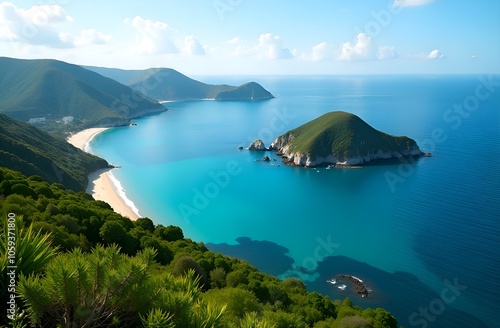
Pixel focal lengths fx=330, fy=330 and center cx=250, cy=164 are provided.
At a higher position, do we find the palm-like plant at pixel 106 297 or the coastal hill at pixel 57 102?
the coastal hill at pixel 57 102

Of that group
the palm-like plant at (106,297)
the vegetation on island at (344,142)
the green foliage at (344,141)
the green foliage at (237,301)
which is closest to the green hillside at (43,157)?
the green foliage at (237,301)

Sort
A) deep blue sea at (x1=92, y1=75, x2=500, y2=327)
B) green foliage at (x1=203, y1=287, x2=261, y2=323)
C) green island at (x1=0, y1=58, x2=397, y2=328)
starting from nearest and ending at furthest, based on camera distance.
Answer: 1. green island at (x1=0, y1=58, x2=397, y2=328)
2. green foliage at (x1=203, y1=287, x2=261, y2=323)
3. deep blue sea at (x1=92, y1=75, x2=500, y2=327)

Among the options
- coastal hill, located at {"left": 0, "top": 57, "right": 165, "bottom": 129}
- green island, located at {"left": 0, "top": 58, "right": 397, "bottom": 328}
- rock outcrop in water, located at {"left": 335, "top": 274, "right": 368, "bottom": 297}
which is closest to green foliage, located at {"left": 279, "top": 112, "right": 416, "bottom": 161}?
Result: rock outcrop in water, located at {"left": 335, "top": 274, "right": 368, "bottom": 297}

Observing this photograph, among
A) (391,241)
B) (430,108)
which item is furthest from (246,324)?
(430,108)

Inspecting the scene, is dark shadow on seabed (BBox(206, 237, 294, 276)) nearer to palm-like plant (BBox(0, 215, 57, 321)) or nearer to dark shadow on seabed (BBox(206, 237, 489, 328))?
dark shadow on seabed (BBox(206, 237, 489, 328))

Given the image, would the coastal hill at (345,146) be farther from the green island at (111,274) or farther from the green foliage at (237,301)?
the green foliage at (237,301)

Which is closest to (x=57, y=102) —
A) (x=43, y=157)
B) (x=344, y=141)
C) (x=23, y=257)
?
(x=43, y=157)

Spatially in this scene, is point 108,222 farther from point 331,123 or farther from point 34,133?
point 331,123
